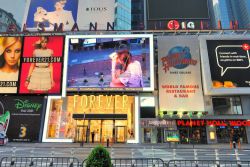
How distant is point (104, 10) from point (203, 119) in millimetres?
36761

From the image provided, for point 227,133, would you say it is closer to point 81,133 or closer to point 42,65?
point 81,133

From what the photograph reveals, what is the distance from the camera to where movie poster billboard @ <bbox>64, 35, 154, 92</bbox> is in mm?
42156

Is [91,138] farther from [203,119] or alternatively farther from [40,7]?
[40,7]

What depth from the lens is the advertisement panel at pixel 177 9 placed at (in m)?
58.8

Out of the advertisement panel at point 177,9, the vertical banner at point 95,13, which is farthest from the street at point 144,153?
the vertical banner at point 95,13

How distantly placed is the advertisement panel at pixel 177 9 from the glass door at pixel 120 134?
28187 mm

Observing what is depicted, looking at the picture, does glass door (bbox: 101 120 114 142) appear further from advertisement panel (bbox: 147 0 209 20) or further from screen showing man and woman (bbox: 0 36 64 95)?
advertisement panel (bbox: 147 0 209 20)

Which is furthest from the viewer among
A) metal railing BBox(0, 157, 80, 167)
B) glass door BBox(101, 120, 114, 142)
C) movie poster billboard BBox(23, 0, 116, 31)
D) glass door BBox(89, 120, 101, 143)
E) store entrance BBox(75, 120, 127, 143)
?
movie poster billboard BBox(23, 0, 116, 31)

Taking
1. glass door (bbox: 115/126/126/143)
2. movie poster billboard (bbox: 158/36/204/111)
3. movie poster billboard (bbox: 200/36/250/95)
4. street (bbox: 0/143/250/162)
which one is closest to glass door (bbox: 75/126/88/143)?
glass door (bbox: 115/126/126/143)

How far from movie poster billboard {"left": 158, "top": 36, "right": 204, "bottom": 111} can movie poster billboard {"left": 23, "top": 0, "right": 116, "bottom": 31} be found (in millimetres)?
19902

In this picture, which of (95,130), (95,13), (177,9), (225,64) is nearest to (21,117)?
(95,130)

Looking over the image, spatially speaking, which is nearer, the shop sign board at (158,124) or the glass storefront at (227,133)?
the shop sign board at (158,124)

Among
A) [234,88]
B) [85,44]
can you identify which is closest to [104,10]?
[85,44]

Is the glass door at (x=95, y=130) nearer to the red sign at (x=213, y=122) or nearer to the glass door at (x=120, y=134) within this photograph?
the glass door at (x=120, y=134)
